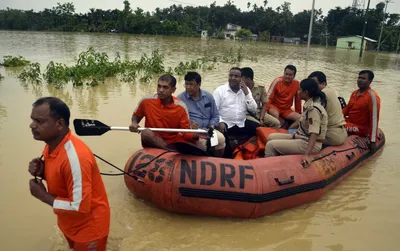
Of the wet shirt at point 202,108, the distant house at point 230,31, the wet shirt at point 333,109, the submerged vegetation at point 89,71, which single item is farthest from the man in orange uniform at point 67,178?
the distant house at point 230,31

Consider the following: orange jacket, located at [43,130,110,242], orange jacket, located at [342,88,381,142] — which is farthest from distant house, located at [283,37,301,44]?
orange jacket, located at [43,130,110,242]

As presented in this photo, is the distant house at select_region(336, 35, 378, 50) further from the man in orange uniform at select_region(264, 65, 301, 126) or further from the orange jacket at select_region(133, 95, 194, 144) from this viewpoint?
the orange jacket at select_region(133, 95, 194, 144)

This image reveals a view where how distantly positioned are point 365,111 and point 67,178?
15.9ft

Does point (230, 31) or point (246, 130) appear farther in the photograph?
point (230, 31)

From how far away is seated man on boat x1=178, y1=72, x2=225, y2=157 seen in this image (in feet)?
14.3

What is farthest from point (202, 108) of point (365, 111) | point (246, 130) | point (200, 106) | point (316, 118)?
point (365, 111)

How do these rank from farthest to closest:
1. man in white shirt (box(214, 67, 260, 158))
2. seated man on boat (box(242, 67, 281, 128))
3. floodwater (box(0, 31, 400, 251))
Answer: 1. seated man on boat (box(242, 67, 281, 128))
2. man in white shirt (box(214, 67, 260, 158))
3. floodwater (box(0, 31, 400, 251))

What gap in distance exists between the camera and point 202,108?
456 cm

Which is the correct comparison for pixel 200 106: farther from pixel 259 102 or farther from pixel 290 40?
pixel 290 40

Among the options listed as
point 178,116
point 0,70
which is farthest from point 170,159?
point 0,70

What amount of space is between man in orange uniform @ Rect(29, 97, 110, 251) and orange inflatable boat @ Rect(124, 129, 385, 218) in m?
1.28

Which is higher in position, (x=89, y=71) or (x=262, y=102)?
(x=262, y=102)

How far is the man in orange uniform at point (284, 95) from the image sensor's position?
596cm

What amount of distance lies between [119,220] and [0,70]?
461 inches
